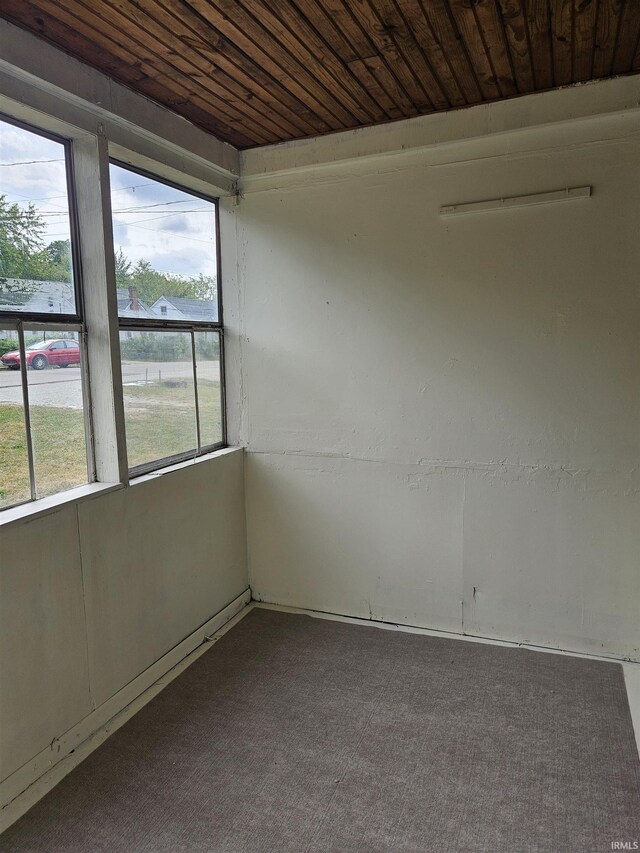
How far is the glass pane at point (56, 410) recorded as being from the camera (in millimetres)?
2309

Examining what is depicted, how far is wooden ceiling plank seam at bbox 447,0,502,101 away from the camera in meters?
2.06

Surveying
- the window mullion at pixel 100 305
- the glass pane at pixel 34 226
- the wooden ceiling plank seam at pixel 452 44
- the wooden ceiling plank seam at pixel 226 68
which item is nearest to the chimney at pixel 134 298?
the window mullion at pixel 100 305

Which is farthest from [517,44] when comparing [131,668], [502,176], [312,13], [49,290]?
[131,668]

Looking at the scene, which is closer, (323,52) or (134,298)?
(323,52)

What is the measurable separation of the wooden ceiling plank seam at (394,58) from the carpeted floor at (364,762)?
9.27ft

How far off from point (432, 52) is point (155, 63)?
115 cm

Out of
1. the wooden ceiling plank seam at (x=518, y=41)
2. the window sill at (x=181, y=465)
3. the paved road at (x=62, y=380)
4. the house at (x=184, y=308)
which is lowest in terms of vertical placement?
the window sill at (x=181, y=465)

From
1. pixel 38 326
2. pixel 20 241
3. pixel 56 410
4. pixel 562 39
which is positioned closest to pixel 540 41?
pixel 562 39

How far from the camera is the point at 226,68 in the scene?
245 cm

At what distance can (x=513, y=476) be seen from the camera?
9.97 feet

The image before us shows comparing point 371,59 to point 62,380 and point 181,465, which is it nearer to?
point 62,380

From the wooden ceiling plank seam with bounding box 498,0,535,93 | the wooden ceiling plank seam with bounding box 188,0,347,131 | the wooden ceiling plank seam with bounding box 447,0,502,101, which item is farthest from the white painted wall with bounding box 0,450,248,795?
the wooden ceiling plank seam with bounding box 498,0,535,93

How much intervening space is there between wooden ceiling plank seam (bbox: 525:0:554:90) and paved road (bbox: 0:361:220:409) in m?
2.20

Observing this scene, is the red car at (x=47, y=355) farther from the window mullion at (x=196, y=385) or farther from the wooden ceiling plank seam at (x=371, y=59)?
the wooden ceiling plank seam at (x=371, y=59)
